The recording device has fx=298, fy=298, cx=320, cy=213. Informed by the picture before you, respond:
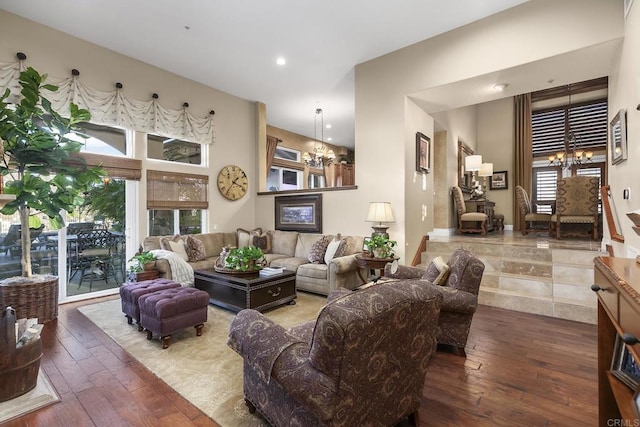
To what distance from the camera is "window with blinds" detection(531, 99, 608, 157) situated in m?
7.73

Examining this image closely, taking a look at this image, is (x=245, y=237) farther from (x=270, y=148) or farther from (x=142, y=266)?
(x=270, y=148)

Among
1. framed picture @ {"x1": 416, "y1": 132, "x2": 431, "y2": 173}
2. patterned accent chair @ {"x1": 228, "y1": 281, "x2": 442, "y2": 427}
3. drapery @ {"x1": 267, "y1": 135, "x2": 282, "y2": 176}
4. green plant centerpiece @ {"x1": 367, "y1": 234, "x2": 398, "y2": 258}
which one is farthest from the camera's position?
drapery @ {"x1": 267, "y1": 135, "x2": 282, "y2": 176}

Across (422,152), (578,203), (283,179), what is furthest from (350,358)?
(283,179)

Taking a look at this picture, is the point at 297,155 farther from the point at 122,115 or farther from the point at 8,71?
the point at 8,71

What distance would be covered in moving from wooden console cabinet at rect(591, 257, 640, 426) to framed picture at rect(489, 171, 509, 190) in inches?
333

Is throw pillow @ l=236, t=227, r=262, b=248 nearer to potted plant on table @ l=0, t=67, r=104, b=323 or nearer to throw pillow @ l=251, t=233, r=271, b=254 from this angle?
throw pillow @ l=251, t=233, r=271, b=254

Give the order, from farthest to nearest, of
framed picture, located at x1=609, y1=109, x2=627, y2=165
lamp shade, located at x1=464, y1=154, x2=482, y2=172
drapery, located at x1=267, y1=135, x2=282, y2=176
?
drapery, located at x1=267, y1=135, x2=282, y2=176, lamp shade, located at x1=464, y1=154, x2=482, y2=172, framed picture, located at x1=609, y1=109, x2=627, y2=165

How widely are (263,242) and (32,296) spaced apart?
3384mm

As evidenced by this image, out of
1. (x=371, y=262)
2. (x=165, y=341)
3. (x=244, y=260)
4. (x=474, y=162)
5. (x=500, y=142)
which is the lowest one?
(x=165, y=341)

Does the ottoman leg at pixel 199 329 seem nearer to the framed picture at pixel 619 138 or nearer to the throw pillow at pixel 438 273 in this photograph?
the throw pillow at pixel 438 273

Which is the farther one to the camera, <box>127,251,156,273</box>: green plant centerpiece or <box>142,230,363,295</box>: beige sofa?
<box>142,230,363,295</box>: beige sofa

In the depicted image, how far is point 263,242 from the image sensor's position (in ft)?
19.7

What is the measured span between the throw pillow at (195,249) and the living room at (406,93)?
0.87 metres

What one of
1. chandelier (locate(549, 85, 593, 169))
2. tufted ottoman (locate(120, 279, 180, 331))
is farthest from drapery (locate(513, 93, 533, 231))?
tufted ottoman (locate(120, 279, 180, 331))
